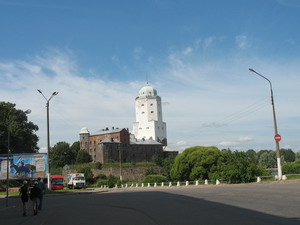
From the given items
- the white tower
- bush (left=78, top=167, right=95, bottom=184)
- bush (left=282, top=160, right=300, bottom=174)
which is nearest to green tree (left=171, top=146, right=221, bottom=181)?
bush (left=282, top=160, right=300, bottom=174)

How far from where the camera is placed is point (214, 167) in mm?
50750

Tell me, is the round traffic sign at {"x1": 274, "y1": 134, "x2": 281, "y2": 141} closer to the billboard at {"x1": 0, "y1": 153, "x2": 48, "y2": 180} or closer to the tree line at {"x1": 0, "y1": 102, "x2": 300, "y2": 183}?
the tree line at {"x1": 0, "y1": 102, "x2": 300, "y2": 183}

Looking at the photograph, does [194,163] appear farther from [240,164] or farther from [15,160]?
[15,160]

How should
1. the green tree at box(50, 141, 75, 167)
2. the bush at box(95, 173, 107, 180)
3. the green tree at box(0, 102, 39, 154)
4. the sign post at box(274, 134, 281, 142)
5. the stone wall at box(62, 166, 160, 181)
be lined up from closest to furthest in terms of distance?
the sign post at box(274, 134, 281, 142)
the green tree at box(0, 102, 39, 154)
the bush at box(95, 173, 107, 180)
the stone wall at box(62, 166, 160, 181)
the green tree at box(50, 141, 75, 167)

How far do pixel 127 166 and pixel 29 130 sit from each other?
38.6 meters

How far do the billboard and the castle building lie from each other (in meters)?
69.0

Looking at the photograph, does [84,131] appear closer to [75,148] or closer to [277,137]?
[75,148]

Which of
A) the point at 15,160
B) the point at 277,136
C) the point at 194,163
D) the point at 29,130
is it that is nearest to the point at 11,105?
the point at 29,130

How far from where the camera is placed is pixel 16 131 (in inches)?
2635

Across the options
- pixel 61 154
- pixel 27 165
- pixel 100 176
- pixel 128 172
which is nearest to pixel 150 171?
pixel 128 172

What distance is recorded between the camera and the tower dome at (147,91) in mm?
150750

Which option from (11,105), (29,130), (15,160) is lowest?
(15,160)

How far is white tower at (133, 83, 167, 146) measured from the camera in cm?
14738

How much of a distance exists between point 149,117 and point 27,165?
109225mm
